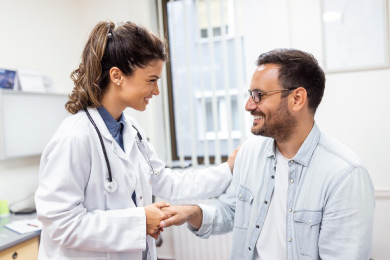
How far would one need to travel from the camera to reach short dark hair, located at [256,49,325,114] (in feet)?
4.31

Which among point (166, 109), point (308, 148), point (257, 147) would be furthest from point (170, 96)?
point (308, 148)

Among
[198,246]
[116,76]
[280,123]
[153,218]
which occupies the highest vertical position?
[116,76]

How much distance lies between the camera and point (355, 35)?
227 centimetres

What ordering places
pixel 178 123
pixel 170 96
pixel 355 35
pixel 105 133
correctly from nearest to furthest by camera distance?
pixel 105 133
pixel 355 35
pixel 178 123
pixel 170 96

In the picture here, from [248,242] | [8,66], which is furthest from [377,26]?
[8,66]

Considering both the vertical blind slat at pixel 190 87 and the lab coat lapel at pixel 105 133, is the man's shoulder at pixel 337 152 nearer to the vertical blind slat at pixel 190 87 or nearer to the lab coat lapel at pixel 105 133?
the lab coat lapel at pixel 105 133

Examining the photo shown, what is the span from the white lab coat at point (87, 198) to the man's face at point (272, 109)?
0.56 metres

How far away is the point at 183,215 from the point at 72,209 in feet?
1.61

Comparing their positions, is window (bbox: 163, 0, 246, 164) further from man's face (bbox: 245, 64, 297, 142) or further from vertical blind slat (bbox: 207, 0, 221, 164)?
man's face (bbox: 245, 64, 297, 142)

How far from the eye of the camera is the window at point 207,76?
2.68m

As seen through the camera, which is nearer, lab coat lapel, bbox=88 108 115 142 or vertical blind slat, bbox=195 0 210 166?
lab coat lapel, bbox=88 108 115 142

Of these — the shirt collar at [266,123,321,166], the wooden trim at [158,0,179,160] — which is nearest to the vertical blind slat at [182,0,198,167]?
the wooden trim at [158,0,179,160]

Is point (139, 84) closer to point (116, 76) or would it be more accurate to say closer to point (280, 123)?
point (116, 76)

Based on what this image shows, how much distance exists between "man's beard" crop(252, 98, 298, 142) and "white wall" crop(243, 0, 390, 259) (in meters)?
Result: 1.15
